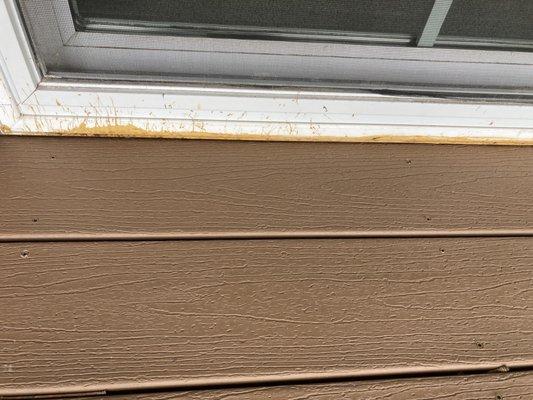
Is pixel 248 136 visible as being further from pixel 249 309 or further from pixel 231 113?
pixel 249 309

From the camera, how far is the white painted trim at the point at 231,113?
80cm

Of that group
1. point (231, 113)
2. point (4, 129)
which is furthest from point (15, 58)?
point (231, 113)

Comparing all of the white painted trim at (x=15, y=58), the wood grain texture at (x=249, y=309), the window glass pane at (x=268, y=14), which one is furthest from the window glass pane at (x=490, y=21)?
A: the white painted trim at (x=15, y=58)

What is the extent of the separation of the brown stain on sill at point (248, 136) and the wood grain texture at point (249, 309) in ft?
0.72

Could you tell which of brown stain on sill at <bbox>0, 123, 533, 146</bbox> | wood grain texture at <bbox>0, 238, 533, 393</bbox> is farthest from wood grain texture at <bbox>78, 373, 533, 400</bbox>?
brown stain on sill at <bbox>0, 123, 533, 146</bbox>

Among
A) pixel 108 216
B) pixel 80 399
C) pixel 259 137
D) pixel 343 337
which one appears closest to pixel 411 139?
pixel 259 137

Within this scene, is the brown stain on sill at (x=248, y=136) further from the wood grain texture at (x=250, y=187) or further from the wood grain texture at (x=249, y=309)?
the wood grain texture at (x=249, y=309)

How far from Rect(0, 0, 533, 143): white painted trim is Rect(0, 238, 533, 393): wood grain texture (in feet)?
0.73

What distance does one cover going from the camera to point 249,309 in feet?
2.22

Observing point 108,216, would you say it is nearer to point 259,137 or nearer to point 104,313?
point 104,313

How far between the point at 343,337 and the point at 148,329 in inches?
9.5

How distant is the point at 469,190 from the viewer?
883mm

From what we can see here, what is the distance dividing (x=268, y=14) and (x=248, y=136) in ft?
0.67

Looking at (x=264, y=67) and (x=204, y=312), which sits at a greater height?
(x=264, y=67)
